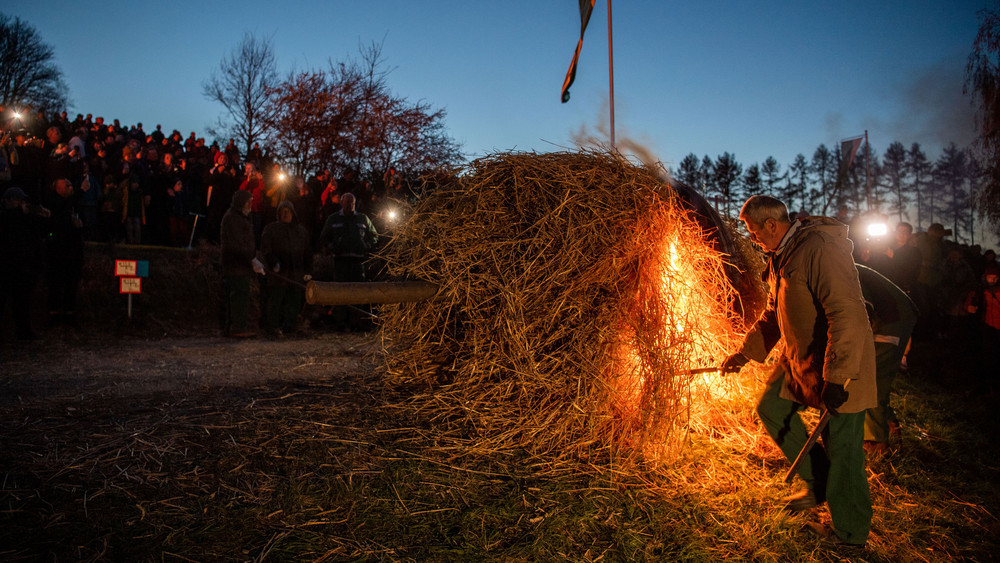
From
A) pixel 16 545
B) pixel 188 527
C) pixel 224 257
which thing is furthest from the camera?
pixel 224 257

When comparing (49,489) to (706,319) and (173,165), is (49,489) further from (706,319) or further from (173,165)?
(173,165)

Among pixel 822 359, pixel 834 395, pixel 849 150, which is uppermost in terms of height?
pixel 849 150

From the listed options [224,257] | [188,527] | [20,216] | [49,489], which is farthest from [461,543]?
→ [20,216]

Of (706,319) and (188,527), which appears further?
(706,319)

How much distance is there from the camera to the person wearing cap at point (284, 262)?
8.98 m

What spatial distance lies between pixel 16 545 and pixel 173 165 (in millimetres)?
12120

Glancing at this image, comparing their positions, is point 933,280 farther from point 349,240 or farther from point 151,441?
point 151,441

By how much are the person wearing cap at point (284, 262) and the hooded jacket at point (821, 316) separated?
741 centimetres

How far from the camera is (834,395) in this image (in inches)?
111

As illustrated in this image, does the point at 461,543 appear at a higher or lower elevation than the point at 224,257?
lower

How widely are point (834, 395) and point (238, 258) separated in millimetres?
7967

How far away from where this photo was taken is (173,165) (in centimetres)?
1248

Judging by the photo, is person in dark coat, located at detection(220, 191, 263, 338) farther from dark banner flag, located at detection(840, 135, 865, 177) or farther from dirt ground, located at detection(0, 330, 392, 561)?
dark banner flag, located at detection(840, 135, 865, 177)

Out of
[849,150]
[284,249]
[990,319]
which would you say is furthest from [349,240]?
[849,150]
